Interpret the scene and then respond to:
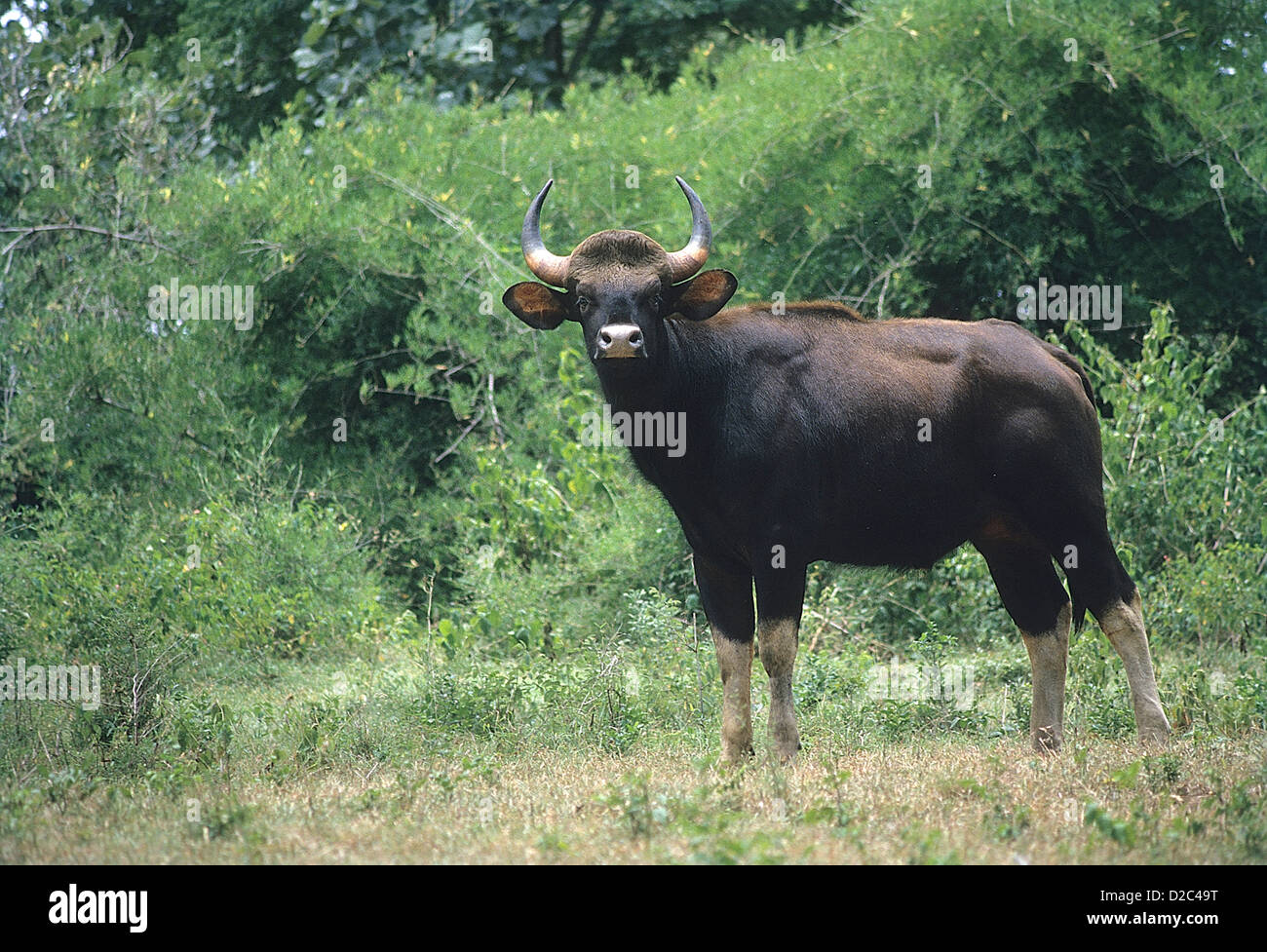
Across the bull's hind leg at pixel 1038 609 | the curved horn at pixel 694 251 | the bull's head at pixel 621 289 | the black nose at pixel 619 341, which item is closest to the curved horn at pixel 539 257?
the bull's head at pixel 621 289

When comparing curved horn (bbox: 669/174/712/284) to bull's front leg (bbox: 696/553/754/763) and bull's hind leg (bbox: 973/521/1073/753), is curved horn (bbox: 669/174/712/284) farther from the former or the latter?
bull's hind leg (bbox: 973/521/1073/753)

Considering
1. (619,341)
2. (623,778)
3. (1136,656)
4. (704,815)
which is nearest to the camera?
(704,815)

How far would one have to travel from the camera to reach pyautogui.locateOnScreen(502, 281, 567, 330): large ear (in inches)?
287

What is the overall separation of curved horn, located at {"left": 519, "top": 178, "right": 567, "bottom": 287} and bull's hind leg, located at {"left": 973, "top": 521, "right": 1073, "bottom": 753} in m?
2.78

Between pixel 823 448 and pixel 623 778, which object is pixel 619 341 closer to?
pixel 823 448

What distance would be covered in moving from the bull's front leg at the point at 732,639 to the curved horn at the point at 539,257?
65.8 inches

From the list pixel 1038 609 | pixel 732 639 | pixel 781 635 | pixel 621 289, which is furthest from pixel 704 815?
pixel 1038 609

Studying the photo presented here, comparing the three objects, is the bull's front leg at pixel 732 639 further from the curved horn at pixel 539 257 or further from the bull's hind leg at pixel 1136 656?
the bull's hind leg at pixel 1136 656

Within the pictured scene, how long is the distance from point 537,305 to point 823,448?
5.78 ft

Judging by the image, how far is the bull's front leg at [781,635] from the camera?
22.3 feet

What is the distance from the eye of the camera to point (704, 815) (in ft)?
18.1

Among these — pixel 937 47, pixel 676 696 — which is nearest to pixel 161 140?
pixel 937 47

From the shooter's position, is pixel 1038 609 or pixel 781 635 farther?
pixel 1038 609

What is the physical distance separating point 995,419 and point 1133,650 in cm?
150
